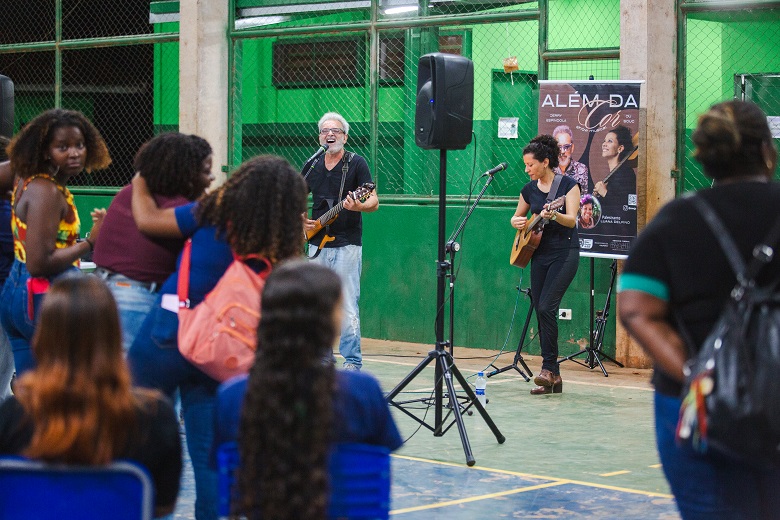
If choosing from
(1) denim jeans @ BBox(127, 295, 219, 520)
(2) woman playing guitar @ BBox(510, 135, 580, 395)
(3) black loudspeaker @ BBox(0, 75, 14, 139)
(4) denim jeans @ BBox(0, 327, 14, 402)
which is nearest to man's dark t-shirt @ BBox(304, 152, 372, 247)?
(2) woman playing guitar @ BBox(510, 135, 580, 395)

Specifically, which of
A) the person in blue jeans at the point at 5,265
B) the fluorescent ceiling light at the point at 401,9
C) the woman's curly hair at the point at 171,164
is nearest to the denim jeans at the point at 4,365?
the person in blue jeans at the point at 5,265

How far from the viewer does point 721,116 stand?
3.30 meters

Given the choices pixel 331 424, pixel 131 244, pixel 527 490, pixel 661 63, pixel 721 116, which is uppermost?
pixel 661 63

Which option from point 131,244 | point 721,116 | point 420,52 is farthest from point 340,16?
point 721,116

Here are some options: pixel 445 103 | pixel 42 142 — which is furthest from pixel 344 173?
pixel 42 142

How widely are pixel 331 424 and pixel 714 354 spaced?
38.4 inches

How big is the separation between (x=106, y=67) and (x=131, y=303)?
11.8m

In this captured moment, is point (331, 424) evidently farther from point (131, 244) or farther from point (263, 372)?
point (131, 244)

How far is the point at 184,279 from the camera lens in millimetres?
4379

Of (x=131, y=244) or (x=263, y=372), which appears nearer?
(x=263, y=372)

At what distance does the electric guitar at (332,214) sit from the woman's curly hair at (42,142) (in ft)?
12.5

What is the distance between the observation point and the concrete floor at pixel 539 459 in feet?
19.7

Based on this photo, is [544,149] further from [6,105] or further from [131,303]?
[131,303]

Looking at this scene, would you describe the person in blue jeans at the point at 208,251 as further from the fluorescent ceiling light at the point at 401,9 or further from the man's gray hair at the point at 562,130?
the fluorescent ceiling light at the point at 401,9
